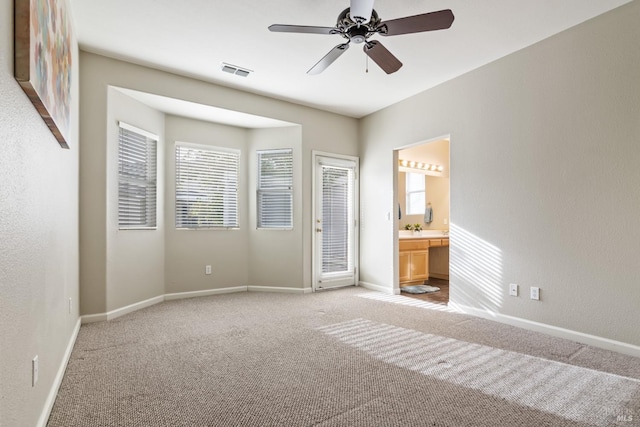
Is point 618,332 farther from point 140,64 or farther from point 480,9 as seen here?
point 140,64

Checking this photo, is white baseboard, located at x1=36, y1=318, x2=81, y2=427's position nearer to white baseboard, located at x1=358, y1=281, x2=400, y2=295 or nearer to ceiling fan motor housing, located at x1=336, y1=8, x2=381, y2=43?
ceiling fan motor housing, located at x1=336, y1=8, x2=381, y2=43

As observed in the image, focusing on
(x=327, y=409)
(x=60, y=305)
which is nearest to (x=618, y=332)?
(x=327, y=409)

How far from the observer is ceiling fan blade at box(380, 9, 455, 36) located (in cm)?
217

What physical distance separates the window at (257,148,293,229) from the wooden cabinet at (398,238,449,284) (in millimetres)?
1892

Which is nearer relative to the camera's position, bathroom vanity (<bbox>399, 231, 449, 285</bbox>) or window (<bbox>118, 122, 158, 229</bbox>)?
window (<bbox>118, 122, 158, 229</bbox>)

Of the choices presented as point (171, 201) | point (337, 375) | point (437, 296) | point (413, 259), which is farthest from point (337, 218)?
point (337, 375)

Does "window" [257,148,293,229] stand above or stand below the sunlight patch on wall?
above

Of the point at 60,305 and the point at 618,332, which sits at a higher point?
the point at 60,305

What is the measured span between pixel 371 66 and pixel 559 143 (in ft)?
6.67

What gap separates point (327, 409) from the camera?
188 cm

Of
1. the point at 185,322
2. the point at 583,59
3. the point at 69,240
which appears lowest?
the point at 185,322

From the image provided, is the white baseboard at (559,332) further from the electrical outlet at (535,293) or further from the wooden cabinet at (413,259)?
the wooden cabinet at (413,259)

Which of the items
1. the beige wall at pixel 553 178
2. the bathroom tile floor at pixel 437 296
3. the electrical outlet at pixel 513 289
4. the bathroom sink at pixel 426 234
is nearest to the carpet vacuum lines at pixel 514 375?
the beige wall at pixel 553 178

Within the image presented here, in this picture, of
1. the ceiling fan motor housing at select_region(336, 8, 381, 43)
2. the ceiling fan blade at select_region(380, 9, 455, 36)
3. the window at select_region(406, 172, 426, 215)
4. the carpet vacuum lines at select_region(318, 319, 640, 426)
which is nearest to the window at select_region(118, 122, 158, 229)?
the carpet vacuum lines at select_region(318, 319, 640, 426)
